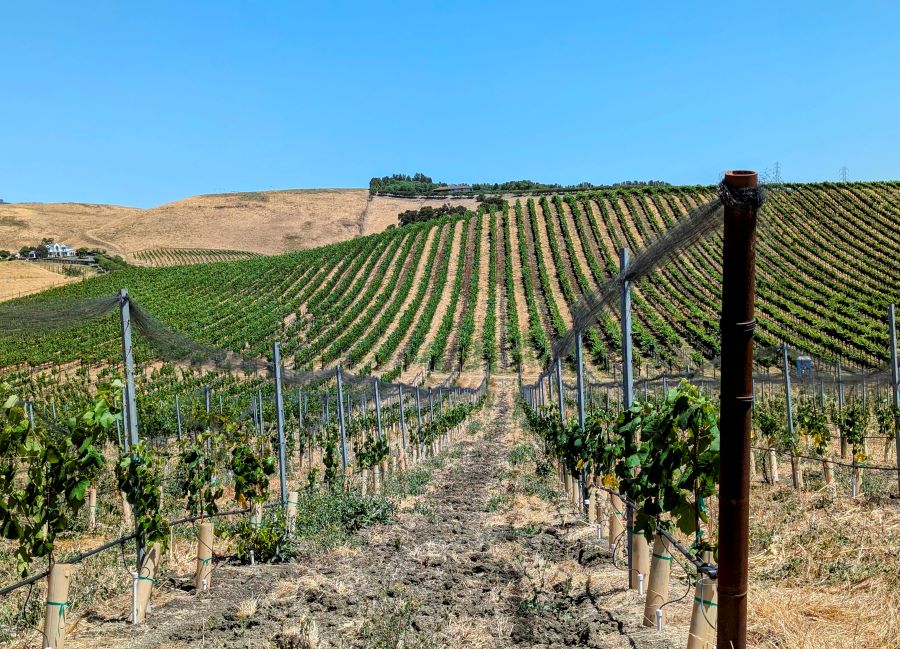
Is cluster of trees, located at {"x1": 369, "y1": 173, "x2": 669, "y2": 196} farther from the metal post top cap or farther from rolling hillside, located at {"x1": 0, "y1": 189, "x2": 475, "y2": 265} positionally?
the metal post top cap

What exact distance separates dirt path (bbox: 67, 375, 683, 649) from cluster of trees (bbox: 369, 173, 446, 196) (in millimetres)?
120704

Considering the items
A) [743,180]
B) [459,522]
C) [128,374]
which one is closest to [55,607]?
[128,374]

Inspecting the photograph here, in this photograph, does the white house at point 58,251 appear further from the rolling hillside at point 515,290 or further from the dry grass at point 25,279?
the rolling hillside at point 515,290

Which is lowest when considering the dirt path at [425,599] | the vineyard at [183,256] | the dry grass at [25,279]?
the dirt path at [425,599]

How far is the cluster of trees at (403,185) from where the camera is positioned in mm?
131825

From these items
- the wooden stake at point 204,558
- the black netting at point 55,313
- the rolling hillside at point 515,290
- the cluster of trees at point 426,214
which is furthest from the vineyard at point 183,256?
the wooden stake at point 204,558

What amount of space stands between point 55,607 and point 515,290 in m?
55.1

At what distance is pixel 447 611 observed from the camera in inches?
248

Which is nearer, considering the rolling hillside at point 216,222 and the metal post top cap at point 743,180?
the metal post top cap at point 743,180

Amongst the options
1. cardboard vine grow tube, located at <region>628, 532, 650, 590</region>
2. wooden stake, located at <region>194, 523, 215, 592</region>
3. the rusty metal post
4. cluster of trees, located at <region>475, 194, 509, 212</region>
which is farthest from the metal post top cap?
cluster of trees, located at <region>475, 194, 509, 212</region>

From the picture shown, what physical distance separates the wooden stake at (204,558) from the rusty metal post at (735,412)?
228 inches

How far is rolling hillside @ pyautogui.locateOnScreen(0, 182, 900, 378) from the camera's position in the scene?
45312 mm

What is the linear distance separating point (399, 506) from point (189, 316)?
44581 millimetres

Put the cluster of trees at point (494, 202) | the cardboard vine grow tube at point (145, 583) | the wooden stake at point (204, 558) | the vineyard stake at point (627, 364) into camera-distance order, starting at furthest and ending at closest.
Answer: the cluster of trees at point (494, 202) → the wooden stake at point (204, 558) → the cardboard vine grow tube at point (145, 583) → the vineyard stake at point (627, 364)
